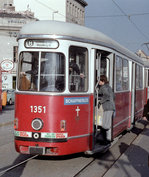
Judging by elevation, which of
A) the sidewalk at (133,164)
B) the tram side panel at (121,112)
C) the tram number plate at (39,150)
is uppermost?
the tram side panel at (121,112)

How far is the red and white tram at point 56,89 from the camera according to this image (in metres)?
6.81

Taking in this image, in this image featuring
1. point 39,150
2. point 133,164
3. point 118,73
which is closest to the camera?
point 39,150

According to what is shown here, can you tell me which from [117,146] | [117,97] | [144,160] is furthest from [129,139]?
[144,160]

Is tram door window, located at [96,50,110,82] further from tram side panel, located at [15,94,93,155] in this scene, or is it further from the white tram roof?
tram side panel, located at [15,94,93,155]

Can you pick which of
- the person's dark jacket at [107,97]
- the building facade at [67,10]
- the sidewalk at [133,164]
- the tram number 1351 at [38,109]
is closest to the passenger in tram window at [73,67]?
the tram number 1351 at [38,109]

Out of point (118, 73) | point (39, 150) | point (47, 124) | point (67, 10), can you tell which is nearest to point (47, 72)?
point (47, 124)

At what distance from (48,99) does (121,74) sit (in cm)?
353

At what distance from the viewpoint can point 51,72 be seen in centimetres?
689

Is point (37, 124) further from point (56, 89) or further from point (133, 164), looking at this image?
point (133, 164)

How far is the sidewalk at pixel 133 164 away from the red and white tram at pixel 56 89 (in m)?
0.71

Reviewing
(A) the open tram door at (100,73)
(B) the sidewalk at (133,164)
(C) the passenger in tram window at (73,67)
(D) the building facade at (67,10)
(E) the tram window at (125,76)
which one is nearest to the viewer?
(B) the sidewalk at (133,164)

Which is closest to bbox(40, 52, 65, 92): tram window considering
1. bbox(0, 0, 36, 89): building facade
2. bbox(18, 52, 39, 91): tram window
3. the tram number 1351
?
bbox(18, 52, 39, 91): tram window

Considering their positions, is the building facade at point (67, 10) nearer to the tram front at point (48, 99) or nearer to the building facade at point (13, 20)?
the building facade at point (13, 20)

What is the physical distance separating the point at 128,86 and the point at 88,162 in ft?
12.7
